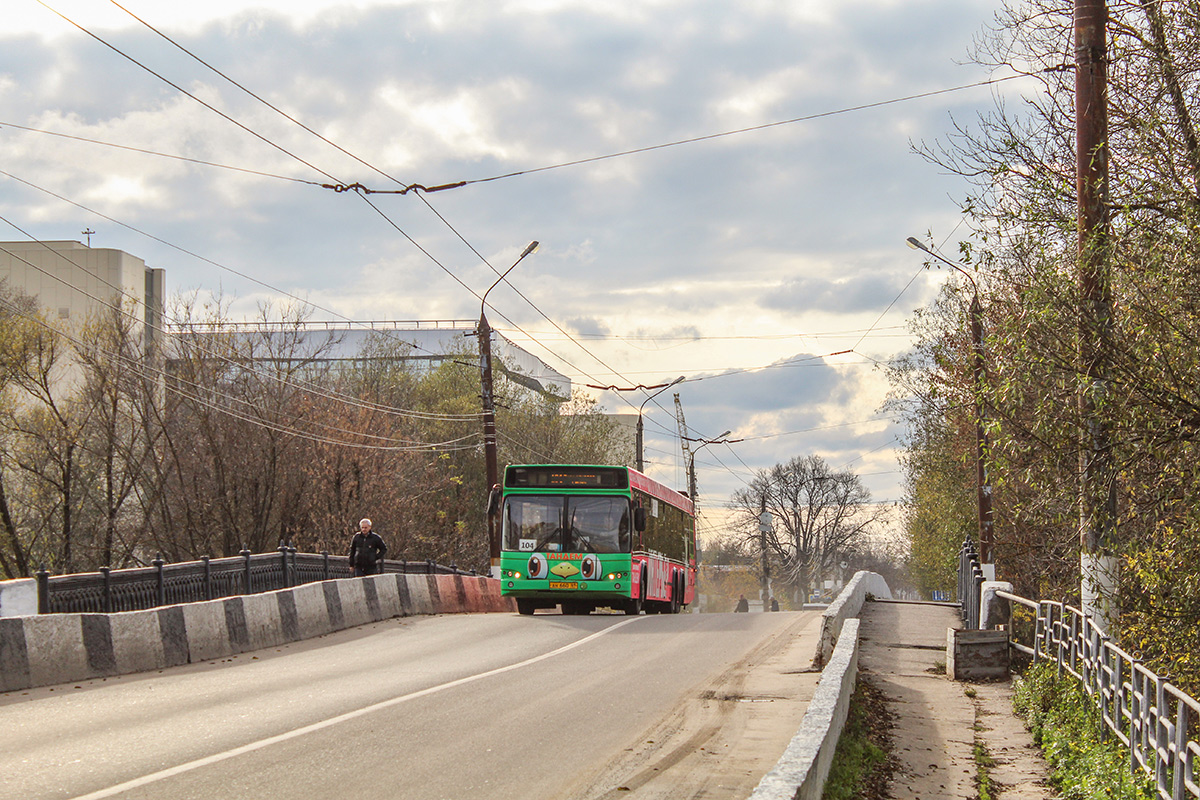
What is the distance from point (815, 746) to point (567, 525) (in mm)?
16372

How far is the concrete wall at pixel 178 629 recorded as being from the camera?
11.5 metres

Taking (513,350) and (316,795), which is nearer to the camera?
(316,795)

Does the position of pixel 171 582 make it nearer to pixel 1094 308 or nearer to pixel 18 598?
pixel 18 598

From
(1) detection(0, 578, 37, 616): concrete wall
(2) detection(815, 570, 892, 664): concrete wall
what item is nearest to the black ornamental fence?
(1) detection(0, 578, 37, 616): concrete wall

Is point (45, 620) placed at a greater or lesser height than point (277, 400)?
lesser

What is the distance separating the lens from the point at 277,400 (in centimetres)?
4012

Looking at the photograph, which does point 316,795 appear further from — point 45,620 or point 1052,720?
point 1052,720

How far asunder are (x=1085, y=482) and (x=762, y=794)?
6071mm

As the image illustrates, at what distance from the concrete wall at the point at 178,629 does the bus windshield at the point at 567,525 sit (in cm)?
268

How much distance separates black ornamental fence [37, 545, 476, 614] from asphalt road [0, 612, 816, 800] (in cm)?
175

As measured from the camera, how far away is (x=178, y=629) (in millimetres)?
13836

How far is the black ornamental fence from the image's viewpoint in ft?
45.2

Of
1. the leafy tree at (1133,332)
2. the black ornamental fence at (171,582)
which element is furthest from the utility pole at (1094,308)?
the black ornamental fence at (171,582)

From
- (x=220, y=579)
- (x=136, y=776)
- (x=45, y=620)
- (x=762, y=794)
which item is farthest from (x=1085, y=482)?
(x=220, y=579)
